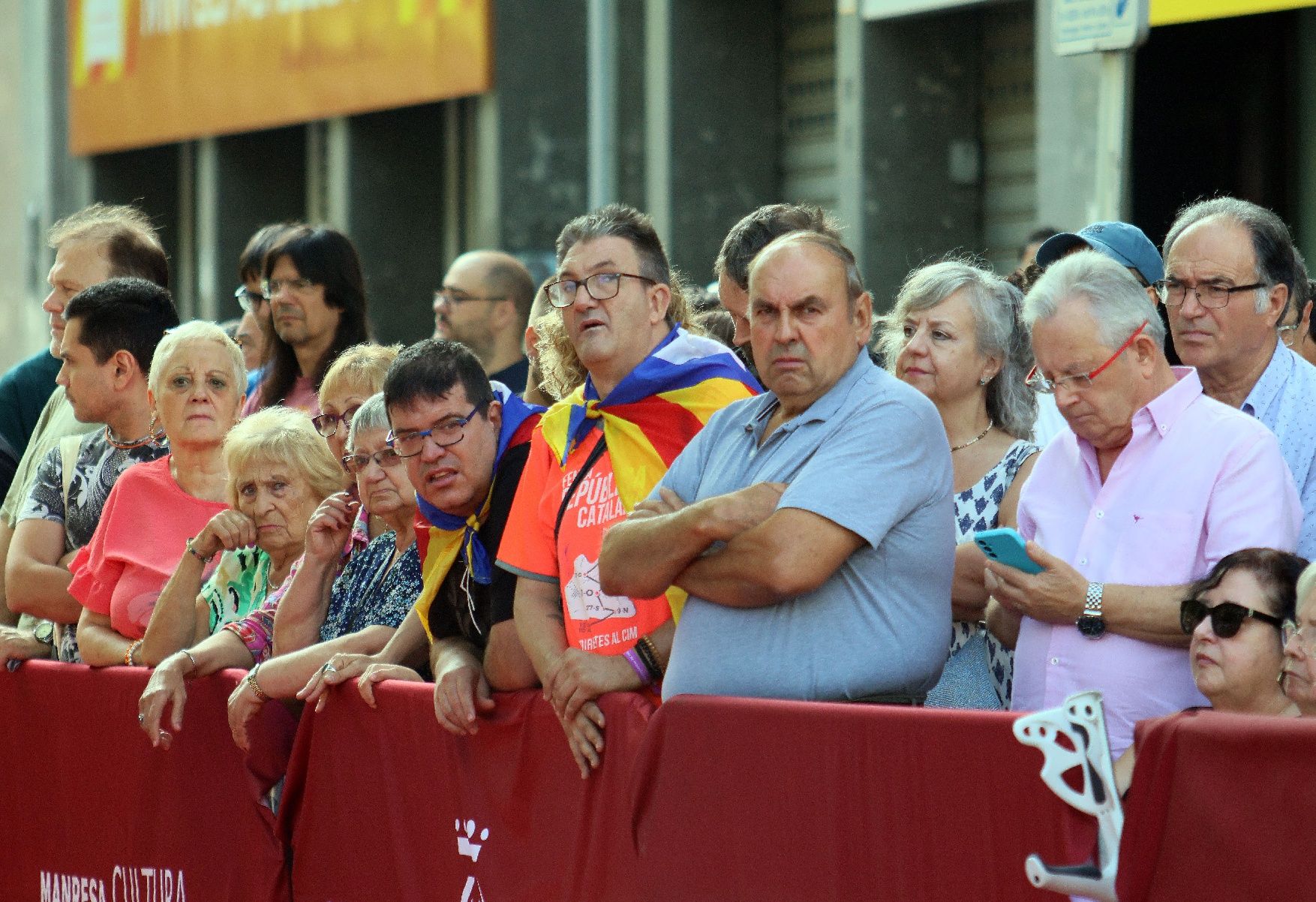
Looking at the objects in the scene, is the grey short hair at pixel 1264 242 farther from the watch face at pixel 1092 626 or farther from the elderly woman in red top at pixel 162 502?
the elderly woman in red top at pixel 162 502

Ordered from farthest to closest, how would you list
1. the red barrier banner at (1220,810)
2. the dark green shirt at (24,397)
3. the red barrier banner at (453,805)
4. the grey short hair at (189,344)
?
the dark green shirt at (24,397)
the grey short hair at (189,344)
the red barrier banner at (453,805)
the red barrier banner at (1220,810)

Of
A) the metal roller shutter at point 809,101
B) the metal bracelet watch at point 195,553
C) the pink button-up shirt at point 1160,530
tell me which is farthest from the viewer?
the metal roller shutter at point 809,101

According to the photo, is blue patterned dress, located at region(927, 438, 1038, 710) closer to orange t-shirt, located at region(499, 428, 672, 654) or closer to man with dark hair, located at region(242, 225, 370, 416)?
orange t-shirt, located at region(499, 428, 672, 654)

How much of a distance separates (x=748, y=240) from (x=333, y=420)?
4.91 feet

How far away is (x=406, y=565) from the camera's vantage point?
17.5 feet

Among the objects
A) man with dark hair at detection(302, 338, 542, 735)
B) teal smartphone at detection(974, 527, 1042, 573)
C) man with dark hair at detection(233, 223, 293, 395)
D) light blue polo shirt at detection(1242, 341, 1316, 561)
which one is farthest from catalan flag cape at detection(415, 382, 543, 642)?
man with dark hair at detection(233, 223, 293, 395)

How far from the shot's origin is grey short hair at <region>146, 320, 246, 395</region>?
245 inches

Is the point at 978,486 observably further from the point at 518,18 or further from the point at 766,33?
the point at 518,18

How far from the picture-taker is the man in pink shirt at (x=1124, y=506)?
12.6 ft

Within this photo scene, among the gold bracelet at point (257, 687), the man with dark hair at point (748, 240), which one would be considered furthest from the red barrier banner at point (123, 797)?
the man with dark hair at point (748, 240)

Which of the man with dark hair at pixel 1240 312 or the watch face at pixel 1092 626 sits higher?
the man with dark hair at pixel 1240 312

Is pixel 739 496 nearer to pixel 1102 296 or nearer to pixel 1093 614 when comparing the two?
pixel 1093 614

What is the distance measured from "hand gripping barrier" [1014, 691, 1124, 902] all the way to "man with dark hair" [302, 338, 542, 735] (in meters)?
1.83

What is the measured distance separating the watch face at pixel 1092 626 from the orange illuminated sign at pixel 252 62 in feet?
32.1
